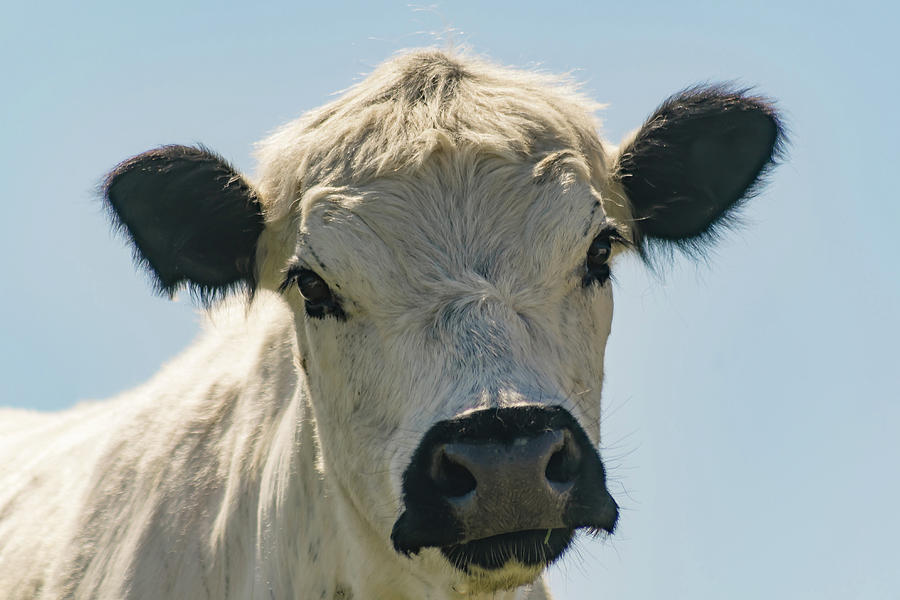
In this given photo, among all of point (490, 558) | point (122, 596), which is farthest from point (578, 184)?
point (122, 596)

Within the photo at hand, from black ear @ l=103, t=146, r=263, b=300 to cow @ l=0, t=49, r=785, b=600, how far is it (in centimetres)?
1

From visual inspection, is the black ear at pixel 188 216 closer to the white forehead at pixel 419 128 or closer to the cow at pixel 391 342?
the cow at pixel 391 342

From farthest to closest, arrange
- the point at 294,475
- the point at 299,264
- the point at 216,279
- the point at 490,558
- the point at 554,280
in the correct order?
the point at 216,279 < the point at 294,475 < the point at 299,264 < the point at 554,280 < the point at 490,558

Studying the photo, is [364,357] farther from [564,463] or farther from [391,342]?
[564,463]

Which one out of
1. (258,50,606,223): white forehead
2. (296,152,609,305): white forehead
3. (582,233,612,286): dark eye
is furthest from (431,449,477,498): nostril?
(258,50,606,223): white forehead

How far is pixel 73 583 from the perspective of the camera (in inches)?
234

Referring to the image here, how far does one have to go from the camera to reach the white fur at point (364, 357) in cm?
449

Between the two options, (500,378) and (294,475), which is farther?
(294,475)

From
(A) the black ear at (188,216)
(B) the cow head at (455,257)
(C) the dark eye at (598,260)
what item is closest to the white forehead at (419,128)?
(B) the cow head at (455,257)

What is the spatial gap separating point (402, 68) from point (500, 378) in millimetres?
2382

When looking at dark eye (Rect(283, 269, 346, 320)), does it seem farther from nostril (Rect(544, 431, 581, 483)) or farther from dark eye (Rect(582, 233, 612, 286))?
nostril (Rect(544, 431, 581, 483))

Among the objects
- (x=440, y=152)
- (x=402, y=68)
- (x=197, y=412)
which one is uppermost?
(x=402, y=68)

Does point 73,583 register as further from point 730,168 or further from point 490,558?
point 730,168

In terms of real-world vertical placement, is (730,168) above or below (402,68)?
below
